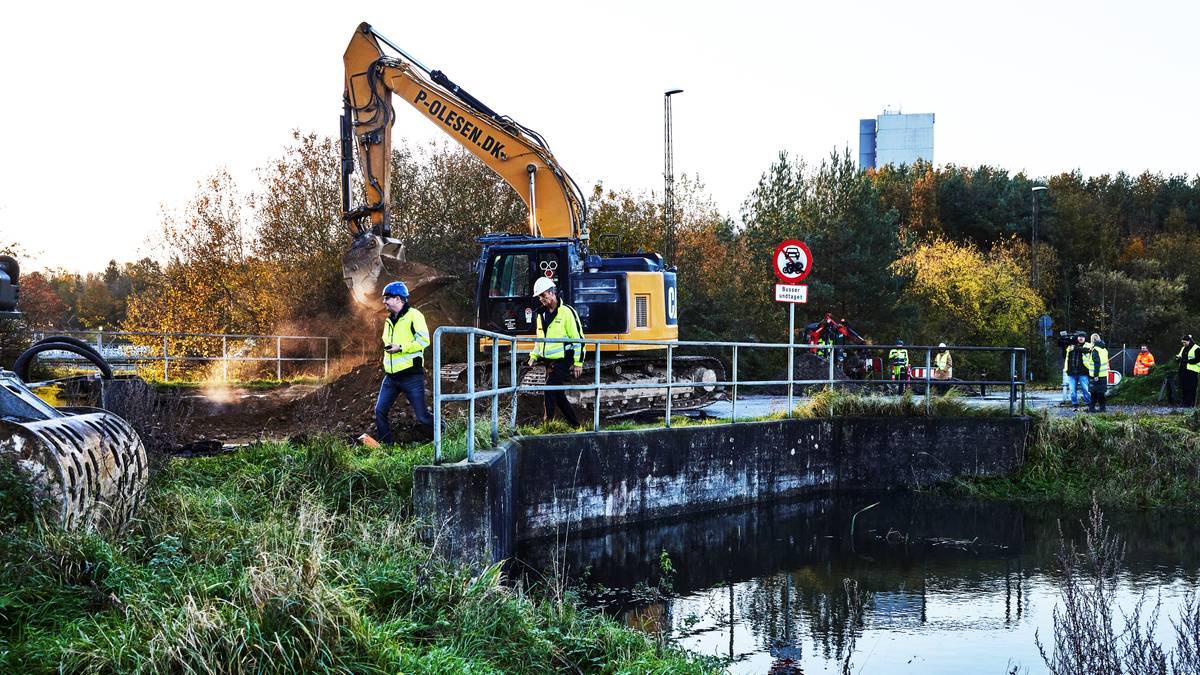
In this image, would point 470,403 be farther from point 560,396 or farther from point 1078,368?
point 1078,368

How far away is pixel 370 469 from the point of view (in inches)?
340

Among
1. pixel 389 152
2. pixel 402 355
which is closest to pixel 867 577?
pixel 402 355

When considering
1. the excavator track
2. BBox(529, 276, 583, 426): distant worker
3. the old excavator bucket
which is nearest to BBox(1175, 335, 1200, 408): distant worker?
the excavator track

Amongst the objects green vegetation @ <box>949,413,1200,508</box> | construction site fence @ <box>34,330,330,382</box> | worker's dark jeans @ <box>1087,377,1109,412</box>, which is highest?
construction site fence @ <box>34,330,330,382</box>

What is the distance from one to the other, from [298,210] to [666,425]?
64.3 feet

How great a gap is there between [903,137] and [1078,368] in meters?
70.9

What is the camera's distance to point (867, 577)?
10.3 metres

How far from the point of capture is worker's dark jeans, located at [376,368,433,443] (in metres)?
10.7

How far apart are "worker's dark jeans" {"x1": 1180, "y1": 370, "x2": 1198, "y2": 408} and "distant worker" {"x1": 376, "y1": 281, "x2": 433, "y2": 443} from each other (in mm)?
17278

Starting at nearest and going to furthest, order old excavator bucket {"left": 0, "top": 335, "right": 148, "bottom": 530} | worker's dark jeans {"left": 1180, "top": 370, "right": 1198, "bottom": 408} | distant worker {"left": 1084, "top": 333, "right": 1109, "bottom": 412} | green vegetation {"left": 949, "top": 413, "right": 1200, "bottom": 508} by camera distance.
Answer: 1. old excavator bucket {"left": 0, "top": 335, "right": 148, "bottom": 530}
2. green vegetation {"left": 949, "top": 413, "right": 1200, "bottom": 508}
3. distant worker {"left": 1084, "top": 333, "right": 1109, "bottom": 412}
4. worker's dark jeans {"left": 1180, "top": 370, "right": 1198, "bottom": 408}

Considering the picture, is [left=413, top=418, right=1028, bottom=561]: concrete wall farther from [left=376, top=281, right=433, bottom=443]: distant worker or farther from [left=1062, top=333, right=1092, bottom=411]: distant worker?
[left=1062, top=333, right=1092, bottom=411]: distant worker

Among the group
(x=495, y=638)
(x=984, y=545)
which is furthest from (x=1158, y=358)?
(x=495, y=638)

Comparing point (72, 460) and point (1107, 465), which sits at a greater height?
point (72, 460)

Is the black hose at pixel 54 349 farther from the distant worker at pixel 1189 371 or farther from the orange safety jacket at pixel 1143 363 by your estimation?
the orange safety jacket at pixel 1143 363
